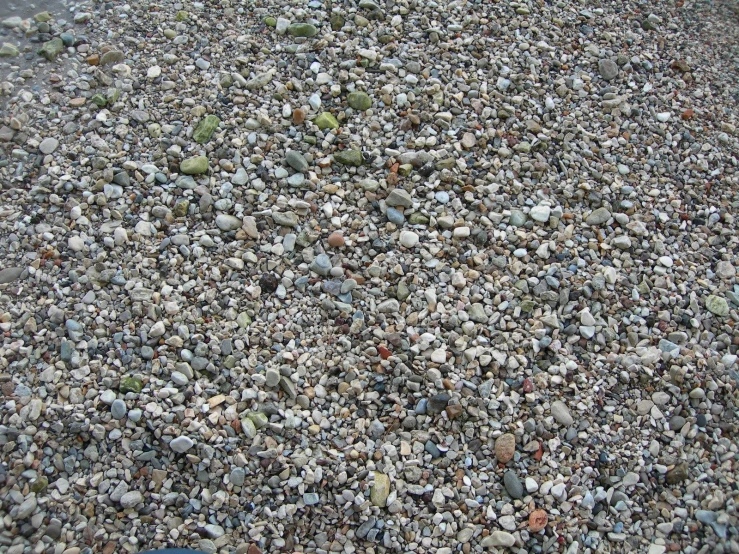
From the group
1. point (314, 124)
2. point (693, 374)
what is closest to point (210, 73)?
point (314, 124)

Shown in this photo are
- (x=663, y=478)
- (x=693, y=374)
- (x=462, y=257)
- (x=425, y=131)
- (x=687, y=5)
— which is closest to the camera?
(x=663, y=478)

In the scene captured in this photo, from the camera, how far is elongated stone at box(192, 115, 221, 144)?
2482 mm

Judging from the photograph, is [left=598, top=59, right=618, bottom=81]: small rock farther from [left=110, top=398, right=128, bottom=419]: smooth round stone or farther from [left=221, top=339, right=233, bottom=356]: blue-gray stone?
[left=110, top=398, right=128, bottom=419]: smooth round stone

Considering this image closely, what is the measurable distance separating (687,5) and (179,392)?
306cm

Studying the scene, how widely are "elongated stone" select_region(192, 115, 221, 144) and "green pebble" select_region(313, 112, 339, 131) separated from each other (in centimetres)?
40

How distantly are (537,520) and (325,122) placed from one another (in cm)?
165

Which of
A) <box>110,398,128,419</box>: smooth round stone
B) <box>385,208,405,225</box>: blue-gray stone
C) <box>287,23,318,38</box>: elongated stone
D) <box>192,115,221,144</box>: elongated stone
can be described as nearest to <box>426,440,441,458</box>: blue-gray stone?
<box>385,208,405,225</box>: blue-gray stone

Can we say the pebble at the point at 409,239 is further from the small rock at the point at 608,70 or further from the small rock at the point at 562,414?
the small rock at the point at 608,70

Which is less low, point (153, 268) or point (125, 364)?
point (153, 268)

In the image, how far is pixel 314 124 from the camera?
256 centimetres

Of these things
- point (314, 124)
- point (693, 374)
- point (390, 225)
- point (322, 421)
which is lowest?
point (322, 421)

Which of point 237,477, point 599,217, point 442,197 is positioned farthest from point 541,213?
point 237,477

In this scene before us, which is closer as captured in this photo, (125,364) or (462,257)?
(125,364)

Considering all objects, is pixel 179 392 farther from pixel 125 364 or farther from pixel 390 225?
pixel 390 225
